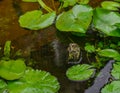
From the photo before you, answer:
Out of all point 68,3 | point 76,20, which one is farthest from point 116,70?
point 68,3

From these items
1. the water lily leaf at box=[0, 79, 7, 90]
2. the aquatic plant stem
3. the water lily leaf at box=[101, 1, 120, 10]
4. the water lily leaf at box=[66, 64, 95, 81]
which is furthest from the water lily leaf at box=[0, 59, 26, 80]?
the water lily leaf at box=[101, 1, 120, 10]

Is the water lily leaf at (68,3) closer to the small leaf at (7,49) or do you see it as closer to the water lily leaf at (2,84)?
the small leaf at (7,49)

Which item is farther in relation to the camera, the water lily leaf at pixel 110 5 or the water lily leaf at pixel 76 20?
the water lily leaf at pixel 110 5

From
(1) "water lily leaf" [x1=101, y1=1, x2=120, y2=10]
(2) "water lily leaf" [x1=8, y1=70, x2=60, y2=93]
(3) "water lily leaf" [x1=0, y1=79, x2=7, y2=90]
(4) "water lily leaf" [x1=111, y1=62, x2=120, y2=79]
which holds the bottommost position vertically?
(4) "water lily leaf" [x1=111, y1=62, x2=120, y2=79]

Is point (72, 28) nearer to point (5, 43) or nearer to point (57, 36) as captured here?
point (57, 36)

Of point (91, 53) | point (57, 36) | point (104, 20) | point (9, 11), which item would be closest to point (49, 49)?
point (57, 36)

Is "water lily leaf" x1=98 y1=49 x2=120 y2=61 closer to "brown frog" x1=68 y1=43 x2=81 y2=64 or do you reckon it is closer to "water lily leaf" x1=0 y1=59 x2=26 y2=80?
"brown frog" x1=68 y1=43 x2=81 y2=64

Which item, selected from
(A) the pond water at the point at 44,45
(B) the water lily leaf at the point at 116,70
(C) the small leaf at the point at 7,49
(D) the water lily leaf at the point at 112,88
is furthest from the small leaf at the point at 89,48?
(C) the small leaf at the point at 7,49

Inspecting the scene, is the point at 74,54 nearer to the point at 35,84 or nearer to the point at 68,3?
the point at 35,84

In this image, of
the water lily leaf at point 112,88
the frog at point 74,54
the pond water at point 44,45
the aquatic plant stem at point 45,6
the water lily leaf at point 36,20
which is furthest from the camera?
the aquatic plant stem at point 45,6
